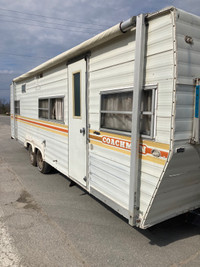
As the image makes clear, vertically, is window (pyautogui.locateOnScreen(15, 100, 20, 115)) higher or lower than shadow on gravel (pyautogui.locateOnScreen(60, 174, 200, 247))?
higher

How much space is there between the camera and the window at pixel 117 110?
2879 mm

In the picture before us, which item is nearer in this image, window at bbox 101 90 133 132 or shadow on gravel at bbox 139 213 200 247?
window at bbox 101 90 133 132

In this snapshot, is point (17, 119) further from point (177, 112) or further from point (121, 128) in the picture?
point (177, 112)

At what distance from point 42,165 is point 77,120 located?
2559 millimetres

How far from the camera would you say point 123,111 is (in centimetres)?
294

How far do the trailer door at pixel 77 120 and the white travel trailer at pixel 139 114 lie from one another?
0.06 feet

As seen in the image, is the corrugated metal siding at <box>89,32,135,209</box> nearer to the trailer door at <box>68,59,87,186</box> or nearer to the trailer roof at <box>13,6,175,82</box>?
the trailer roof at <box>13,6,175,82</box>

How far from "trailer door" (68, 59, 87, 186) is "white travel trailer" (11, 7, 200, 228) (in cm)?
2

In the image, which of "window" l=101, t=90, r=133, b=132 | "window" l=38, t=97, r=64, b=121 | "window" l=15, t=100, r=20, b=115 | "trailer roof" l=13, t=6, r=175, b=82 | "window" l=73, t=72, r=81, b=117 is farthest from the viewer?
"window" l=15, t=100, r=20, b=115

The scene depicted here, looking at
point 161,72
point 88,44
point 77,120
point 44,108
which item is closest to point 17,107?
point 44,108

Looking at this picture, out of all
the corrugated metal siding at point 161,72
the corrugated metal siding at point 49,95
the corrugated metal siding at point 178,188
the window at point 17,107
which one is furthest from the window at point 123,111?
the window at point 17,107

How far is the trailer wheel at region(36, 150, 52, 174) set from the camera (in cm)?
593

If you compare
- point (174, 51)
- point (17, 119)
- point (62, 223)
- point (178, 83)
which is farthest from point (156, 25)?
point (17, 119)

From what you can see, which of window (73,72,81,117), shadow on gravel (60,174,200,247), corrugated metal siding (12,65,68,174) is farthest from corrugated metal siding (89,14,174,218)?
corrugated metal siding (12,65,68,174)
